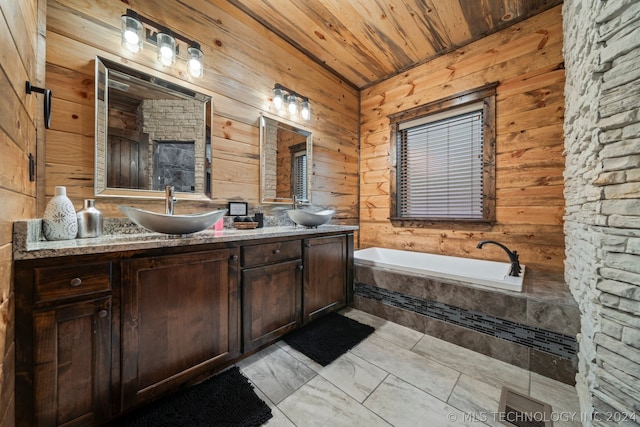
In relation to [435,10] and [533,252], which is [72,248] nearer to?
[435,10]

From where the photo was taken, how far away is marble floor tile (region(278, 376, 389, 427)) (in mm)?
1171

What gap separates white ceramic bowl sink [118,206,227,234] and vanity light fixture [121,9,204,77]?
116 centimetres

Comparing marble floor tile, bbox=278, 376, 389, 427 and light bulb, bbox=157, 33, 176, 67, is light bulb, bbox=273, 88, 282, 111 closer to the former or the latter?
light bulb, bbox=157, 33, 176, 67

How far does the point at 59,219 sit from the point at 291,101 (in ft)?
6.80

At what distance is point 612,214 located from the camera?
104cm

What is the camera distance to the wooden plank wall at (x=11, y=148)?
0.80 m

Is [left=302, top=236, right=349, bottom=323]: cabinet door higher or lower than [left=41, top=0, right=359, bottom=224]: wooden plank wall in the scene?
lower

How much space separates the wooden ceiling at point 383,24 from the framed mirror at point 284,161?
92 centimetres

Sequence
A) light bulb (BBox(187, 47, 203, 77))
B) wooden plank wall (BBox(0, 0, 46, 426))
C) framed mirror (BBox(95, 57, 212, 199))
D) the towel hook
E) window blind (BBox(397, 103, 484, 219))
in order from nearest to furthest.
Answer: wooden plank wall (BBox(0, 0, 46, 426)) < the towel hook < framed mirror (BBox(95, 57, 212, 199)) < light bulb (BBox(187, 47, 203, 77)) < window blind (BBox(397, 103, 484, 219))

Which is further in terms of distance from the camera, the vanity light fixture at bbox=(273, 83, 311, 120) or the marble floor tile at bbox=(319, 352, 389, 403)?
the vanity light fixture at bbox=(273, 83, 311, 120)

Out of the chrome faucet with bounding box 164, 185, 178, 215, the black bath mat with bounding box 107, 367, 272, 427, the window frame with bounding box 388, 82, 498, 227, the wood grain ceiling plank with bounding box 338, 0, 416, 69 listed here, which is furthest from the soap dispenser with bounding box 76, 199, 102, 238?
the window frame with bounding box 388, 82, 498, 227

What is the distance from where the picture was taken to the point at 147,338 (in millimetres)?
1167

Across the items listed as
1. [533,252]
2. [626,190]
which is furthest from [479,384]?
[533,252]

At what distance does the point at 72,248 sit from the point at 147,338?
1.78 ft
